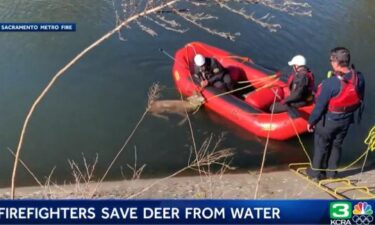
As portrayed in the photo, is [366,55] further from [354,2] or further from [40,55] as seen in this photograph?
[40,55]

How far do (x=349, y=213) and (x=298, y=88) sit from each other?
11.4 ft

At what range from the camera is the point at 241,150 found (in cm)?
776

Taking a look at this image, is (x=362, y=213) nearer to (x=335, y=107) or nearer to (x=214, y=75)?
(x=335, y=107)

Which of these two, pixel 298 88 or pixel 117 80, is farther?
pixel 117 80

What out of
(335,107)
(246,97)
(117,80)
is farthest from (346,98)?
(117,80)

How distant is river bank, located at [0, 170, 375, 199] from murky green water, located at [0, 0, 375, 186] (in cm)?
77

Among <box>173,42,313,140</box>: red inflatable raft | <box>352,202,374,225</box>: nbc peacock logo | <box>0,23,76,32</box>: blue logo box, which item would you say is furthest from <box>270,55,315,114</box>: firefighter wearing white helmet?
<box>352,202,374,225</box>: nbc peacock logo

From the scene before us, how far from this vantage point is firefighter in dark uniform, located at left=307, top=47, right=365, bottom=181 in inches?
203

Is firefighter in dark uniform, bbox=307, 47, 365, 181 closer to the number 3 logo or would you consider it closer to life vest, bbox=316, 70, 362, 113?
life vest, bbox=316, 70, 362, 113

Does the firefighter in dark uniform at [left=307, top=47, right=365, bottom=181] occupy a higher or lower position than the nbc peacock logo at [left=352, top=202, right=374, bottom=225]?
higher

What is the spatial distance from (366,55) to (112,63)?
214 inches

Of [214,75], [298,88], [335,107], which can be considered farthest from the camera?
[214,75]

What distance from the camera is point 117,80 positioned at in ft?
30.9

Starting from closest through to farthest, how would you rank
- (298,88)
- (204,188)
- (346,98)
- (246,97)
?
(346,98) < (204,188) < (298,88) < (246,97)
